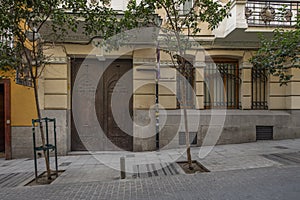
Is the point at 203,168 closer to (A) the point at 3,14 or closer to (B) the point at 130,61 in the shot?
(B) the point at 130,61

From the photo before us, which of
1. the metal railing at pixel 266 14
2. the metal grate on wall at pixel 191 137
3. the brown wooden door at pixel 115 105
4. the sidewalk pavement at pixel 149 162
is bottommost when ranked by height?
the sidewalk pavement at pixel 149 162

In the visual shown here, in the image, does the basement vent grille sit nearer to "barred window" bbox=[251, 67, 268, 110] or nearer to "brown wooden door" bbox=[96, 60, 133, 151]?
"barred window" bbox=[251, 67, 268, 110]

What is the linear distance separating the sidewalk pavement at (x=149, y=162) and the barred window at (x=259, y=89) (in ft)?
5.26

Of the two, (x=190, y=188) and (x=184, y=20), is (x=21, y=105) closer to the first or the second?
(x=184, y=20)

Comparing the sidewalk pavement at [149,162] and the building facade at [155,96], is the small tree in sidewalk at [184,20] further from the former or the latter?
the building facade at [155,96]

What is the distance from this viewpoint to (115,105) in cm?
913

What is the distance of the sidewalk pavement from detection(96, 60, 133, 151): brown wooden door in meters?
0.69

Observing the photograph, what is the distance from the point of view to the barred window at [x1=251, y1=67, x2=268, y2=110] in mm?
9594

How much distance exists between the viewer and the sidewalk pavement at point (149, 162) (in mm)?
5870

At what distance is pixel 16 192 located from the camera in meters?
4.86

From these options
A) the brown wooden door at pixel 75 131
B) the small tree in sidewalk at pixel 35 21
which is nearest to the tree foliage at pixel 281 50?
the small tree in sidewalk at pixel 35 21

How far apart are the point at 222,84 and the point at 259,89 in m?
1.58

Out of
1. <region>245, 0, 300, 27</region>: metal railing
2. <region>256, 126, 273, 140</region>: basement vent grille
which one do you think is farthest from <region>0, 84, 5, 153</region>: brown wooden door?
<region>256, 126, 273, 140</region>: basement vent grille

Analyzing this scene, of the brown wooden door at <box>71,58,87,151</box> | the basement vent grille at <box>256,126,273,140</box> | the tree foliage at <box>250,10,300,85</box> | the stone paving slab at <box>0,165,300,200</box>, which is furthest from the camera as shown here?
the basement vent grille at <box>256,126,273,140</box>
